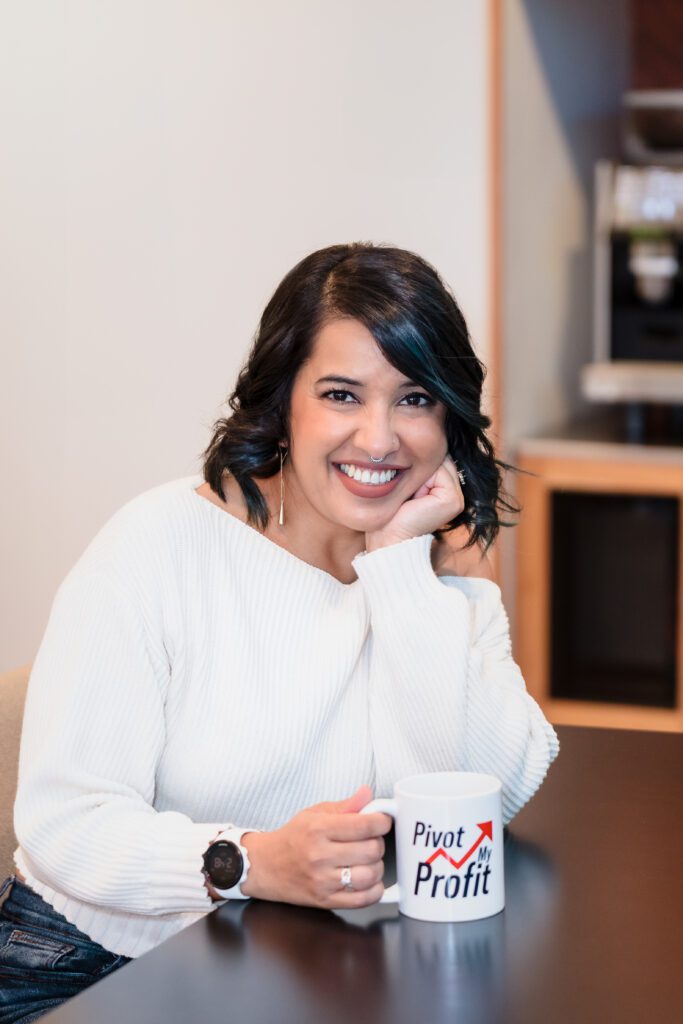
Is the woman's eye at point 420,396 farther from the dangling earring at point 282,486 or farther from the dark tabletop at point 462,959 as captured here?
the dark tabletop at point 462,959

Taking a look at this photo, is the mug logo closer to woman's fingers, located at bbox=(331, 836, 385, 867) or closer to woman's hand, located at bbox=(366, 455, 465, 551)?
woman's fingers, located at bbox=(331, 836, 385, 867)

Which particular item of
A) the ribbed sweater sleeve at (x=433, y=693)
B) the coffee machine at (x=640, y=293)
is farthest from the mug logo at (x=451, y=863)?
the coffee machine at (x=640, y=293)

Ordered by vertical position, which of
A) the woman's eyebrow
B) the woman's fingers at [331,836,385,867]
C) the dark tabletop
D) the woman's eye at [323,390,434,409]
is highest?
the woman's eyebrow

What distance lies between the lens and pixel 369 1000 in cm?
93

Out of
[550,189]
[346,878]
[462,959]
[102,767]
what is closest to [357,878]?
[346,878]

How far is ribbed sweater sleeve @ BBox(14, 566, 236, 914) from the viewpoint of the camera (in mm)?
1168

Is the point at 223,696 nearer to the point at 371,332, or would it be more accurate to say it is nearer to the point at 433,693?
the point at 433,693

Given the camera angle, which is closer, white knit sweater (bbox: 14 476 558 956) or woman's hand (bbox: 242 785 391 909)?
woman's hand (bbox: 242 785 391 909)

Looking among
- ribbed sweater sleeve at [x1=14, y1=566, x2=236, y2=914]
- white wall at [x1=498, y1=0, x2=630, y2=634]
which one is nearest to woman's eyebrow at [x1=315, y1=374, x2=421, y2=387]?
ribbed sweater sleeve at [x1=14, y1=566, x2=236, y2=914]

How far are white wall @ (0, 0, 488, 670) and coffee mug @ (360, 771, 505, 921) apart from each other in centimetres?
170

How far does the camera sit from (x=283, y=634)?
141cm

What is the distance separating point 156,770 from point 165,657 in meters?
0.11

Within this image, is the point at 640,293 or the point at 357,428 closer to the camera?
the point at 357,428

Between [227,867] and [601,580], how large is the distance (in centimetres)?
229
